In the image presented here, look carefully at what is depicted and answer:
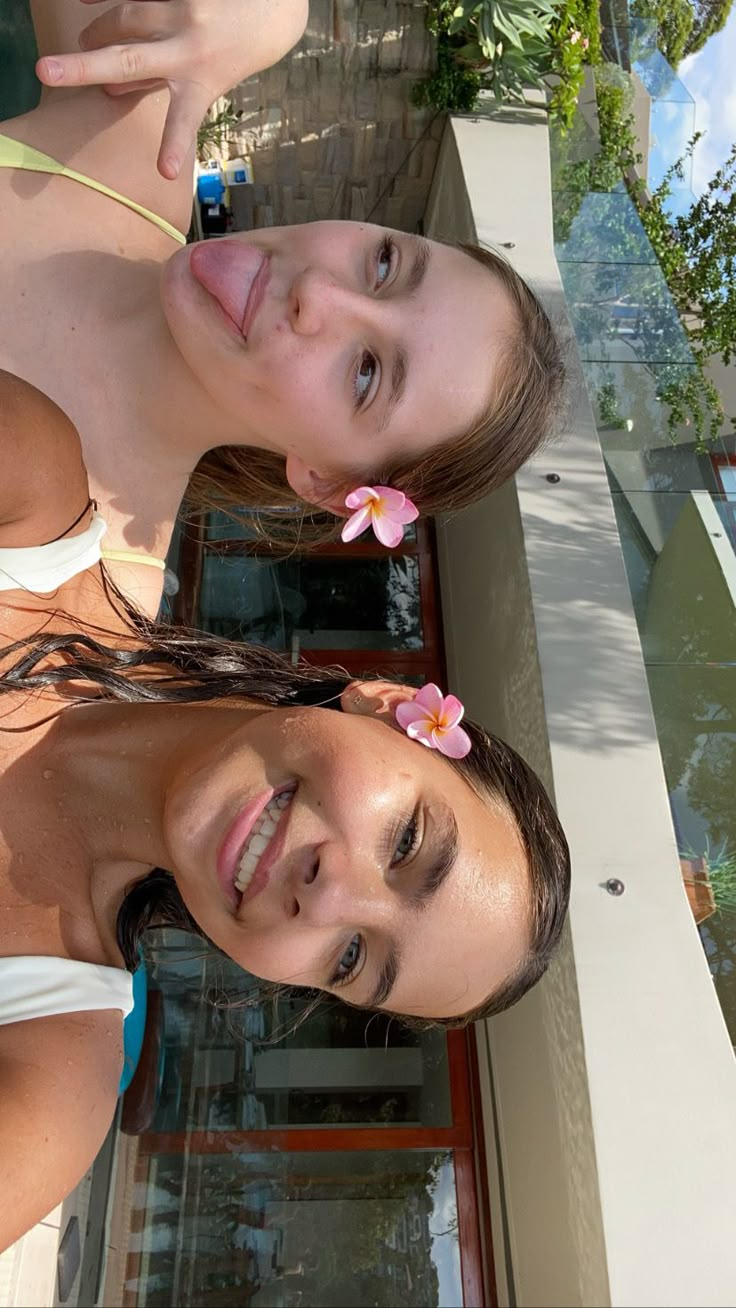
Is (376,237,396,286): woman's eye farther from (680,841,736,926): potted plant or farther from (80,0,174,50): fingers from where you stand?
(680,841,736,926): potted plant

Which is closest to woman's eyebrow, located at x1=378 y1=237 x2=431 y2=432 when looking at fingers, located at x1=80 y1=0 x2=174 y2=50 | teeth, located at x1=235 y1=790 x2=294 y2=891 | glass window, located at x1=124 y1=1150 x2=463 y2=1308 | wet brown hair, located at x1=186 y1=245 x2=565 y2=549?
wet brown hair, located at x1=186 y1=245 x2=565 y2=549

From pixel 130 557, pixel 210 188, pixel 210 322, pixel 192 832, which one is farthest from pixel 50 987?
pixel 210 188

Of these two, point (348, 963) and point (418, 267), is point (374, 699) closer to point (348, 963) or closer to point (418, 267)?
point (348, 963)

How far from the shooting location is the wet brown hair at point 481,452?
1.48 meters

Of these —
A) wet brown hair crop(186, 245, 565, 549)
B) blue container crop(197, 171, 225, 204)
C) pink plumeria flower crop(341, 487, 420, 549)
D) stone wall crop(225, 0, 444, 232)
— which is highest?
stone wall crop(225, 0, 444, 232)

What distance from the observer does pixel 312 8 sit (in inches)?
143

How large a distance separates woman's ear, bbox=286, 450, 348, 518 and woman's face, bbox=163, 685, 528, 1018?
1.47 ft

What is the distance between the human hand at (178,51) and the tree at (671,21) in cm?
306

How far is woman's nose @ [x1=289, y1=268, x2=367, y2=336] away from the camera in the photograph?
1266mm

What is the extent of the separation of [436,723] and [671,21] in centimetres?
389

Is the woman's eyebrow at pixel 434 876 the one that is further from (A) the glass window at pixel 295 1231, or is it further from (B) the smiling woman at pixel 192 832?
(A) the glass window at pixel 295 1231

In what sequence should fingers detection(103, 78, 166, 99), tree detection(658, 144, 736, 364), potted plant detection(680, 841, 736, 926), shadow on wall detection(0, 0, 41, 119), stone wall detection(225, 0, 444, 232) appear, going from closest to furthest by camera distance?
fingers detection(103, 78, 166, 99) → shadow on wall detection(0, 0, 41, 119) → potted plant detection(680, 841, 736, 926) → tree detection(658, 144, 736, 364) → stone wall detection(225, 0, 444, 232)

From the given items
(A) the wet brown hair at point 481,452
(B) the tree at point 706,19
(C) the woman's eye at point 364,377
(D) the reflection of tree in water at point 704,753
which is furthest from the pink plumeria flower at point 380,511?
(B) the tree at point 706,19

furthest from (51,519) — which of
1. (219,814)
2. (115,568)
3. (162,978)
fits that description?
(162,978)
